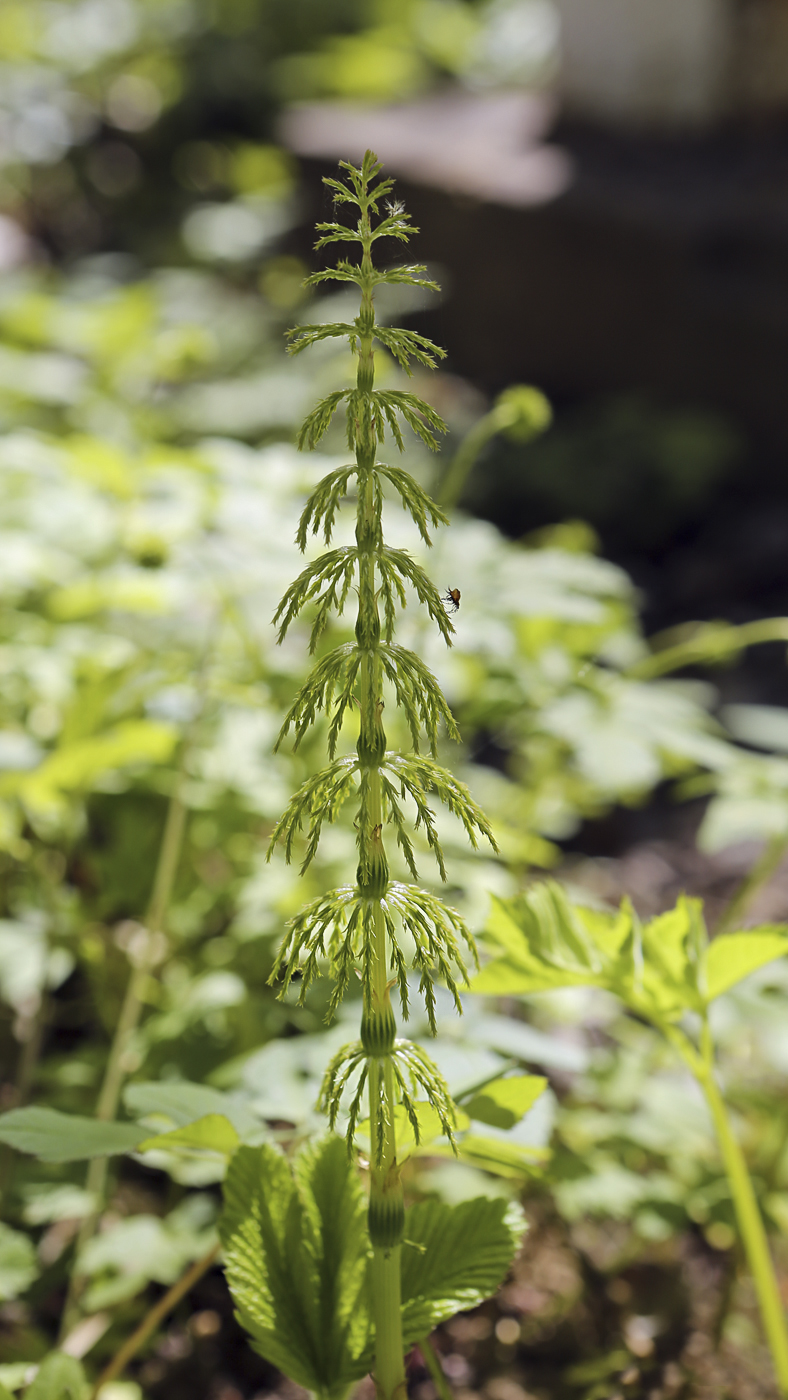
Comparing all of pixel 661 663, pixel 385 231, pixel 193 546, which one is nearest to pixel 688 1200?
pixel 661 663

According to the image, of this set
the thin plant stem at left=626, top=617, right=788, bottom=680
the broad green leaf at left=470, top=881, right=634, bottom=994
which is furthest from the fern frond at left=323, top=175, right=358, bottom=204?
the thin plant stem at left=626, top=617, right=788, bottom=680

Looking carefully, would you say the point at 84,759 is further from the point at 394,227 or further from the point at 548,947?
the point at 394,227

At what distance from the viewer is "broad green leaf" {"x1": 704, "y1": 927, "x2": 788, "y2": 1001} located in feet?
2.78

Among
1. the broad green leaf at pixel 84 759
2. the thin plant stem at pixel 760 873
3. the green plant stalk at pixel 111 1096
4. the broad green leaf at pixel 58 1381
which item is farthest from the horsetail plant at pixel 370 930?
the thin plant stem at pixel 760 873

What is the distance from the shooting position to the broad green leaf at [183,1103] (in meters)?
0.80

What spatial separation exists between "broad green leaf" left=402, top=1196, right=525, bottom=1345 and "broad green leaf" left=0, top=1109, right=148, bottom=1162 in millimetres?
199

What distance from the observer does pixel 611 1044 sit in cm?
204

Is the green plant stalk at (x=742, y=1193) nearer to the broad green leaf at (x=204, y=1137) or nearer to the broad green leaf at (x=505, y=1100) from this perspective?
the broad green leaf at (x=505, y=1100)

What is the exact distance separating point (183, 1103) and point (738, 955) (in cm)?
43

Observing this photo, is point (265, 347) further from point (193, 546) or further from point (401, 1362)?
point (401, 1362)

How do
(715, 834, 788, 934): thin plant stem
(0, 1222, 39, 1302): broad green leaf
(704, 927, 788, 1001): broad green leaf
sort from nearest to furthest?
1. (704, 927, 788, 1001): broad green leaf
2. (0, 1222, 39, 1302): broad green leaf
3. (715, 834, 788, 934): thin plant stem

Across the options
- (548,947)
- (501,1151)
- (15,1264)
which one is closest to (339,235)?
(548,947)

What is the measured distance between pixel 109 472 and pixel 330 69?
24.6 feet

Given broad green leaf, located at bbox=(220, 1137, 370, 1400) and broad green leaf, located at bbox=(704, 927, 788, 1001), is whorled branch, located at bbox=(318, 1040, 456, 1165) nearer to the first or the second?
broad green leaf, located at bbox=(220, 1137, 370, 1400)
